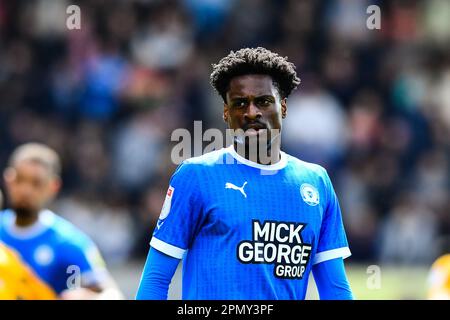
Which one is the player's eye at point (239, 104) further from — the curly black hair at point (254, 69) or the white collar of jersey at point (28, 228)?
the white collar of jersey at point (28, 228)

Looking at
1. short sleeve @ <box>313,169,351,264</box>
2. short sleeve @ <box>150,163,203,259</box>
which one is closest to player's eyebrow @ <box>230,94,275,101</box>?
short sleeve @ <box>150,163,203,259</box>

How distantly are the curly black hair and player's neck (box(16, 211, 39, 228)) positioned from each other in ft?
10.1

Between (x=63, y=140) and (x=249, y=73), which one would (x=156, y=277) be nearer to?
(x=249, y=73)

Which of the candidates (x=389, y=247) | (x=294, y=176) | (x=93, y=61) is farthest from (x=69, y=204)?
(x=294, y=176)

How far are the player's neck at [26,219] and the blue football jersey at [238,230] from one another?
3.11 m

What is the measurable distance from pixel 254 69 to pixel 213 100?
24.8 feet

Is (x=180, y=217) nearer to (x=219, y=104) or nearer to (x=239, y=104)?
(x=239, y=104)

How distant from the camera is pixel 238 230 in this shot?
13.1 ft

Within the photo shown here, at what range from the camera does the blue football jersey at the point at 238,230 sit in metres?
3.99

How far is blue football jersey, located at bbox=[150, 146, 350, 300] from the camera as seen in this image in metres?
3.99

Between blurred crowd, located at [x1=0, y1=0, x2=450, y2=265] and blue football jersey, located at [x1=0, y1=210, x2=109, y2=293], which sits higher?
blurred crowd, located at [x1=0, y1=0, x2=450, y2=265]

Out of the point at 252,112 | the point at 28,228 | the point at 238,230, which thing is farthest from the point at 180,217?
the point at 28,228

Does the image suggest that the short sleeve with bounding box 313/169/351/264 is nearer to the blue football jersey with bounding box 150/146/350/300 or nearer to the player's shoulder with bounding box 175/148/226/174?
the blue football jersey with bounding box 150/146/350/300
